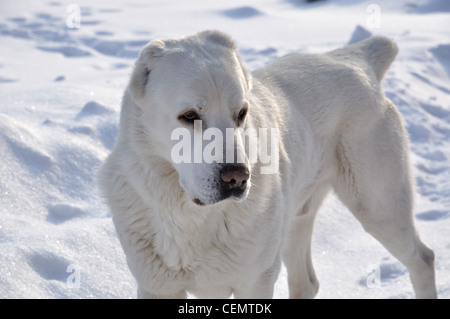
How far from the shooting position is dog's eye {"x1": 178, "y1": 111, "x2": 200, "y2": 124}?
9.20ft

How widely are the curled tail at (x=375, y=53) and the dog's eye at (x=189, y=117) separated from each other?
5.78 feet

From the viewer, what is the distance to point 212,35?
314 cm

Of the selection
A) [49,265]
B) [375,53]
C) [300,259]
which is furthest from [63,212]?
[375,53]

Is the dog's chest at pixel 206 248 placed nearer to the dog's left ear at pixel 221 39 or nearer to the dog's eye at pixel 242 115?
the dog's eye at pixel 242 115

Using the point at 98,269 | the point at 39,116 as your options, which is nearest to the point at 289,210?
the point at 98,269

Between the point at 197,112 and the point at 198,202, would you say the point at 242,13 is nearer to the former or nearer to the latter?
the point at 197,112

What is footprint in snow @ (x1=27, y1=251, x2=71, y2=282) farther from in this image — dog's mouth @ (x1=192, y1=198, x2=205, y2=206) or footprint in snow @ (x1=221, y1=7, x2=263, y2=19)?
footprint in snow @ (x1=221, y1=7, x2=263, y2=19)

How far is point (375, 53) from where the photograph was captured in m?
4.29

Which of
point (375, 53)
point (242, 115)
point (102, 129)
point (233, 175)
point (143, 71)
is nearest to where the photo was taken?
point (233, 175)

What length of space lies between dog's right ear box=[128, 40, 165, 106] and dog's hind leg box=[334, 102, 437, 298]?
1432 millimetres

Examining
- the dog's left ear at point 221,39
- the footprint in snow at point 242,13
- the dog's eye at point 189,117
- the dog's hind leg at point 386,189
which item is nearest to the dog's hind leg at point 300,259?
the dog's hind leg at point 386,189

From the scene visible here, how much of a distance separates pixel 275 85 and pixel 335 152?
586 millimetres

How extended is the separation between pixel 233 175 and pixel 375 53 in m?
2.07
